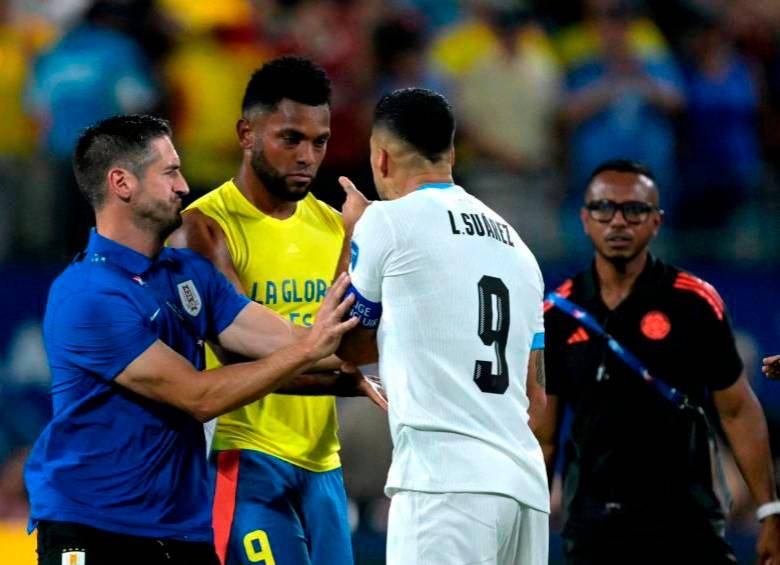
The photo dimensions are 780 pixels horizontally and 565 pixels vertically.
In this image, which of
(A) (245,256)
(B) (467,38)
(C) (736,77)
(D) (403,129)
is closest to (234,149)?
(B) (467,38)

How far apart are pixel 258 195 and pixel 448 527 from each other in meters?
2.02

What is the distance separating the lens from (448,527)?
5137 millimetres

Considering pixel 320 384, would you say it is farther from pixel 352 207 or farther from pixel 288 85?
pixel 288 85

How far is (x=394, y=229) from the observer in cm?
525

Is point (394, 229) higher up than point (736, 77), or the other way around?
point (736, 77)

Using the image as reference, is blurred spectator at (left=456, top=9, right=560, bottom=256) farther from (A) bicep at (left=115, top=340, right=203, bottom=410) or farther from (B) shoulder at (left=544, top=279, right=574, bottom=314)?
(A) bicep at (left=115, top=340, right=203, bottom=410)

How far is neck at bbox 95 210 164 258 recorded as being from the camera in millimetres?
5629

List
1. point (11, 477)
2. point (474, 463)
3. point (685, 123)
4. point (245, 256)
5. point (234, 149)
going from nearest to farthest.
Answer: point (474, 463), point (245, 256), point (11, 477), point (234, 149), point (685, 123)

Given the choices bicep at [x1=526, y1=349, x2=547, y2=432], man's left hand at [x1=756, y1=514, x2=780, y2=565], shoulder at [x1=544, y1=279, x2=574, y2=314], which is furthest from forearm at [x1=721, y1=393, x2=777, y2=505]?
bicep at [x1=526, y1=349, x2=547, y2=432]

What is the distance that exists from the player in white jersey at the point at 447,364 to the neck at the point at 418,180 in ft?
0.16

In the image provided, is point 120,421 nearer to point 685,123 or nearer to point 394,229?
point 394,229

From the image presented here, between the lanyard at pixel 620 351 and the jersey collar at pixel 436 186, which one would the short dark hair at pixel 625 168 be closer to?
the lanyard at pixel 620 351

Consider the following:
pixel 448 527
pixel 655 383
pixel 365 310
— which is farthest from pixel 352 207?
pixel 655 383

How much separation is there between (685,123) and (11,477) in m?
5.74
